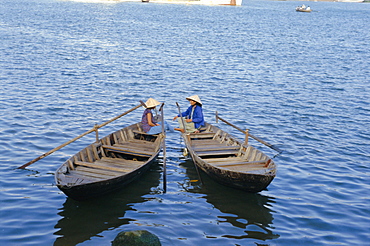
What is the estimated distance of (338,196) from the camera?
1235cm

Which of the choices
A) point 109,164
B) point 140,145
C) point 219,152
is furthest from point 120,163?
point 219,152

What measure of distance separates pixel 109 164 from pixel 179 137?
528cm

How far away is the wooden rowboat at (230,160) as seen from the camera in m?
11.1

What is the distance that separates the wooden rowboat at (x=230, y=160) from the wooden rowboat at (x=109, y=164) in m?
1.45

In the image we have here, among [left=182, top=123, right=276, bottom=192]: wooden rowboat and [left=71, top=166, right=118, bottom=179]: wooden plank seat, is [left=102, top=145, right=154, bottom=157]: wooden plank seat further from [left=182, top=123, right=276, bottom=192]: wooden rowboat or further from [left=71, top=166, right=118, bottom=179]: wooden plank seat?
[left=71, top=166, right=118, bottom=179]: wooden plank seat

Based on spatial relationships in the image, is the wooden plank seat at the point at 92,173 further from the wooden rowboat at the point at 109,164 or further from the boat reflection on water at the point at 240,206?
the boat reflection on water at the point at 240,206

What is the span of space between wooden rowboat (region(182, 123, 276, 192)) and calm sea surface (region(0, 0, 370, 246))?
658mm

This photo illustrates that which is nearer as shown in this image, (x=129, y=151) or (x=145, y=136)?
(x=129, y=151)

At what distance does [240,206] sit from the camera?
11438 millimetres

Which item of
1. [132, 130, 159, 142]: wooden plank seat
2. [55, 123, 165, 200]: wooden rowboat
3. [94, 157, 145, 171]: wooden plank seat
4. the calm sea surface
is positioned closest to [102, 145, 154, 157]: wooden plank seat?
[55, 123, 165, 200]: wooden rowboat

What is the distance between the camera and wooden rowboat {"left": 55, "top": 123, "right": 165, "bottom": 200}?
10.3 m

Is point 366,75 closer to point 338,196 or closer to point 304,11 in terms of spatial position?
point 338,196

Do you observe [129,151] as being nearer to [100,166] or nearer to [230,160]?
[100,166]

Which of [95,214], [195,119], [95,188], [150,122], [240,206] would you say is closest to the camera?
[95,188]
